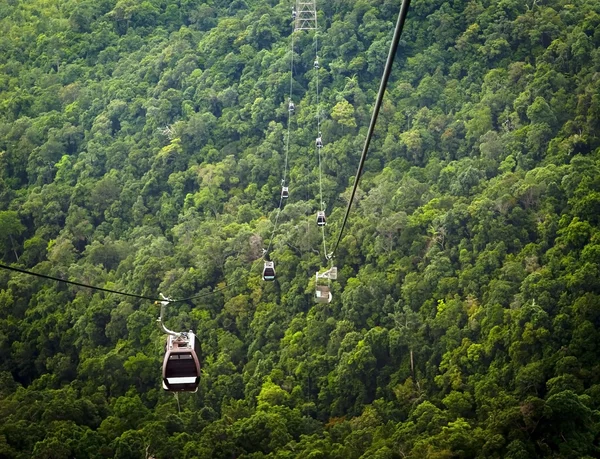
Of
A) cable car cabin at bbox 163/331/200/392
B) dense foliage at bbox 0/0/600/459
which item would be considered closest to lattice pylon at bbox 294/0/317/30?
dense foliage at bbox 0/0/600/459

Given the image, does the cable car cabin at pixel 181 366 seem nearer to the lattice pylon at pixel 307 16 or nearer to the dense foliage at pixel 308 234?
the dense foliage at pixel 308 234

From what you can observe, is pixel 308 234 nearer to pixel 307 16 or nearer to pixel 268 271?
pixel 268 271

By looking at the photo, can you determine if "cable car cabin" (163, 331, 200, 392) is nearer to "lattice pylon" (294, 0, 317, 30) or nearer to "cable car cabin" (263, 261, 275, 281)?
"cable car cabin" (263, 261, 275, 281)

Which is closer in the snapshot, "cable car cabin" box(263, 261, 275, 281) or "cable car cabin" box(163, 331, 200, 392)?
"cable car cabin" box(163, 331, 200, 392)

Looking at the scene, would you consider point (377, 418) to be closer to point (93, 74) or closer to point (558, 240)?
point (558, 240)

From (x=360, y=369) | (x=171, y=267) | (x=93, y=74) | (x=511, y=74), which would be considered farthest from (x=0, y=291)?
(x=511, y=74)
